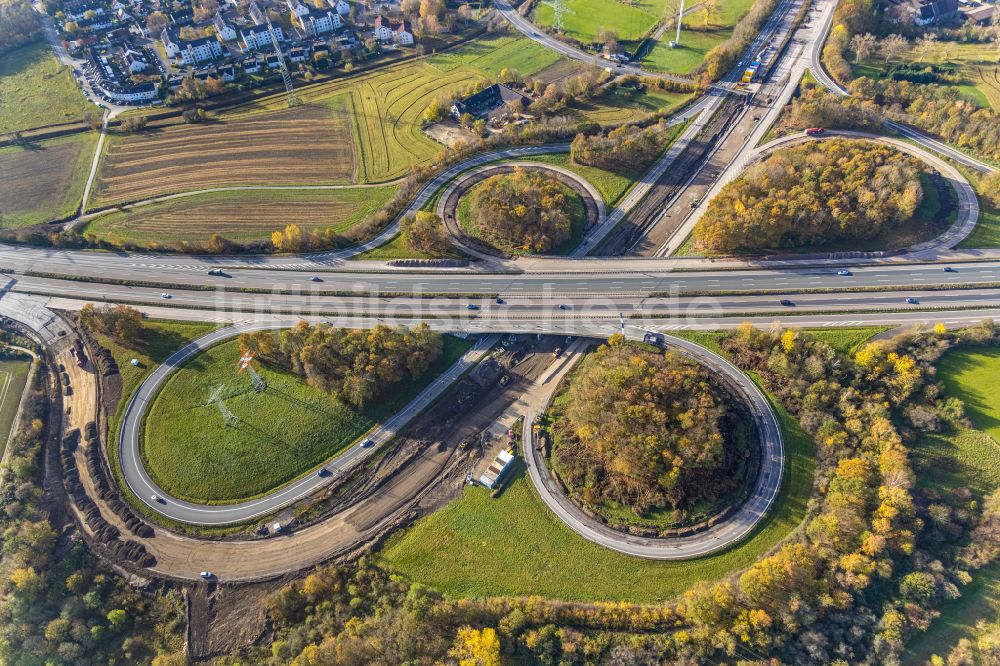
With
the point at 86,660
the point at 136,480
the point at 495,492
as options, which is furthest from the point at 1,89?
the point at 495,492

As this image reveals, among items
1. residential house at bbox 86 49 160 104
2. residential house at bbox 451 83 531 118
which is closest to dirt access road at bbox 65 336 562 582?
residential house at bbox 451 83 531 118

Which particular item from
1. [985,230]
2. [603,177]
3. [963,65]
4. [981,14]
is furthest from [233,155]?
[981,14]

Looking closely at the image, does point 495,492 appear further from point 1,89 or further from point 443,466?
point 1,89

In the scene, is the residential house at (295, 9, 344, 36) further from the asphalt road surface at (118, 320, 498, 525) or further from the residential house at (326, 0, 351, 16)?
the asphalt road surface at (118, 320, 498, 525)

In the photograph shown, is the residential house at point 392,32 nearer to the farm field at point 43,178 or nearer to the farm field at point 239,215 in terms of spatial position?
the farm field at point 239,215

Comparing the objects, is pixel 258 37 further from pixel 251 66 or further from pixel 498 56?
pixel 498 56
